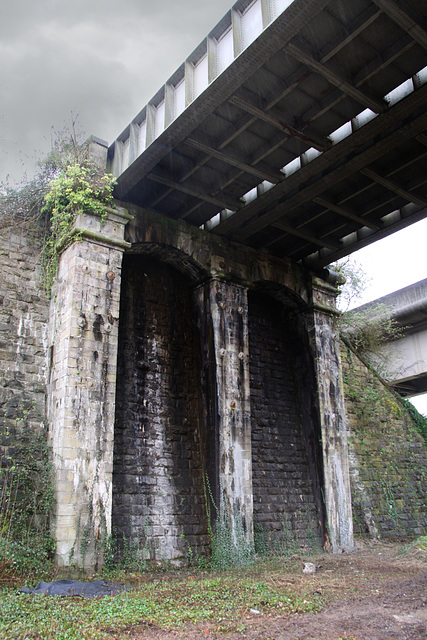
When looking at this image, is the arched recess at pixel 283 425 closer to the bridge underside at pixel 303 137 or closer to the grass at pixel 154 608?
the bridge underside at pixel 303 137

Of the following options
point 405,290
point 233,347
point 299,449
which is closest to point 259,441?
point 299,449

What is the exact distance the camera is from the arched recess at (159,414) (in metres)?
9.47

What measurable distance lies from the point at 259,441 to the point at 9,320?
598 centimetres

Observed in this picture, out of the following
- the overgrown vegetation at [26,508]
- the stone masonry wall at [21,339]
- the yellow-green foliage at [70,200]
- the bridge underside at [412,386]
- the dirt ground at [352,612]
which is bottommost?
the dirt ground at [352,612]

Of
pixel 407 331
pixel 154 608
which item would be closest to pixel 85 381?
pixel 154 608

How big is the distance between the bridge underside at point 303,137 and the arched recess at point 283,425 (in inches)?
81.9

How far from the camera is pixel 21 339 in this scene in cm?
943

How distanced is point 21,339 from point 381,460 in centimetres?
1031

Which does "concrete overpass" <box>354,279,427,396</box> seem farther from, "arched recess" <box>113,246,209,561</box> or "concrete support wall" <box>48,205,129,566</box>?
"concrete support wall" <box>48,205,129,566</box>

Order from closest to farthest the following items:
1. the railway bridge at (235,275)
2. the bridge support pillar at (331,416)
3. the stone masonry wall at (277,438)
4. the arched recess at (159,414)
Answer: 1. the railway bridge at (235,275)
2. the arched recess at (159,414)
3. the stone masonry wall at (277,438)
4. the bridge support pillar at (331,416)

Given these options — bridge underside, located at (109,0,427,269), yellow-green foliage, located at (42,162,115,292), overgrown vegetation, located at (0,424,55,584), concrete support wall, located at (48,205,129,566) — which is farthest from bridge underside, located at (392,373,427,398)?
overgrown vegetation, located at (0,424,55,584)

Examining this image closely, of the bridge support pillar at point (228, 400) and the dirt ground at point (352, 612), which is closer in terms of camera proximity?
the dirt ground at point (352, 612)

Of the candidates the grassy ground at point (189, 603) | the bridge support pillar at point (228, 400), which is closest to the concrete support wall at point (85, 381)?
the grassy ground at point (189, 603)

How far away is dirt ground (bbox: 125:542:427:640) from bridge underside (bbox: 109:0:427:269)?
674cm
